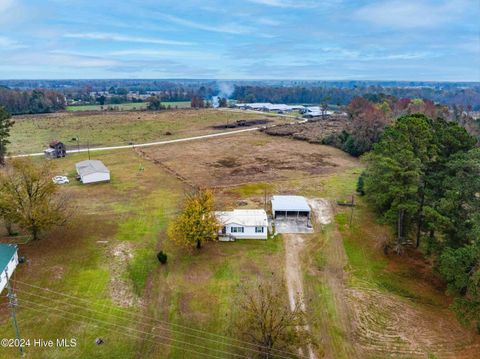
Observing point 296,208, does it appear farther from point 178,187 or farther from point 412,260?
point 178,187

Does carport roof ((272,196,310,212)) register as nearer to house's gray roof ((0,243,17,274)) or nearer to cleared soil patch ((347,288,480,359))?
cleared soil patch ((347,288,480,359))

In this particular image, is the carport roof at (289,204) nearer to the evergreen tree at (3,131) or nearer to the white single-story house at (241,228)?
the white single-story house at (241,228)

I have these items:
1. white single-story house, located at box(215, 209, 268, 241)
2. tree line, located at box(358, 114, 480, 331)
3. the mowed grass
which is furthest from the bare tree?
white single-story house, located at box(215, 209, 268, 241)

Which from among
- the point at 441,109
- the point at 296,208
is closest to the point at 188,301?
the point at 296,208

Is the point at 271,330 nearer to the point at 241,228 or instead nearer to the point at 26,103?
the point at 241,228

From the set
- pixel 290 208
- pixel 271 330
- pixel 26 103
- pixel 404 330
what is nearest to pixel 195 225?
pixel 290 208
